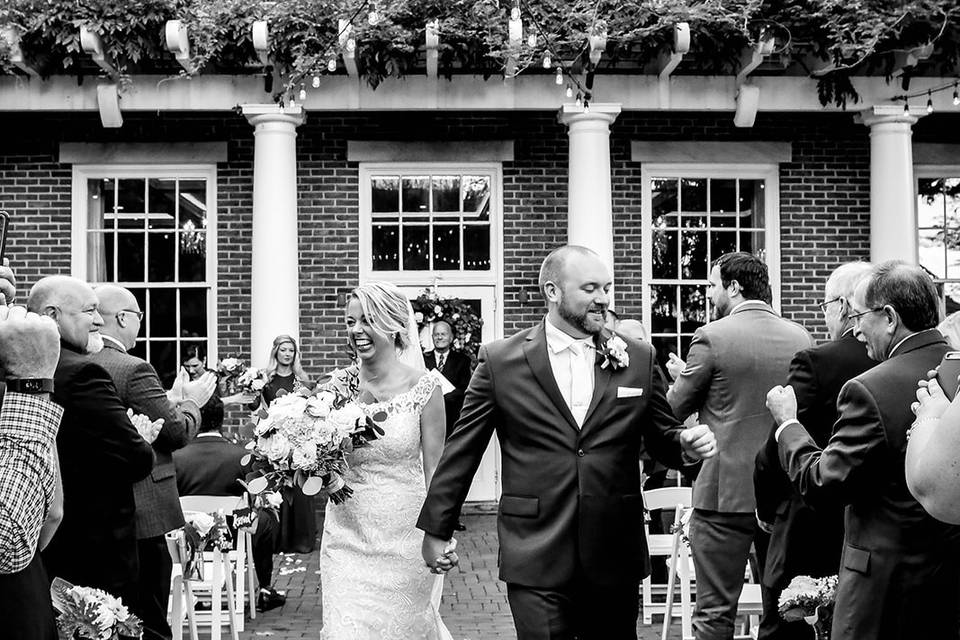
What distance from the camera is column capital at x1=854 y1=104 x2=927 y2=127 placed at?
39.9 feet

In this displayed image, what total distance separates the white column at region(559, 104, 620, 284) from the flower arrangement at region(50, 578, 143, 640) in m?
→ 7.55

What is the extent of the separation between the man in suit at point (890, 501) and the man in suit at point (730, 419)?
7.28 ft

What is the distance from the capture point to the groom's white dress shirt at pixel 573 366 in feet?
15.8

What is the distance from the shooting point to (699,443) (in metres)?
4.45

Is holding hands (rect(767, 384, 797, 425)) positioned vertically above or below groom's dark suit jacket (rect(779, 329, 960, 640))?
above

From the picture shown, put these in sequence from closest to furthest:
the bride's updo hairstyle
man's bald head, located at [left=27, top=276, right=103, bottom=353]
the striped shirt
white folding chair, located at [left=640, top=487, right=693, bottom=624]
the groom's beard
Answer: the striped shirt < the groom's beard < man's bald head, located at [left=27, top=276, right=103, bottom=353] < the bride's updo hairstyle < white folding chair, located at [left=640, top=487, right=693, bottom=624]

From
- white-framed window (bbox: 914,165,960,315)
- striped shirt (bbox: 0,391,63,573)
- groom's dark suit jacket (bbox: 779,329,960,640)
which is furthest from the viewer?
white-framed window (bbox: 914,165,960,315)

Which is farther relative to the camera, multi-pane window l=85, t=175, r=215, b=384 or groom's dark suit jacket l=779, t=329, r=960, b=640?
multi-pane window l=85, t=175, r=215, b=384

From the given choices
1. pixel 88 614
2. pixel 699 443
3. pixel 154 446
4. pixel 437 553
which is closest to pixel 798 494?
pixel 699 443

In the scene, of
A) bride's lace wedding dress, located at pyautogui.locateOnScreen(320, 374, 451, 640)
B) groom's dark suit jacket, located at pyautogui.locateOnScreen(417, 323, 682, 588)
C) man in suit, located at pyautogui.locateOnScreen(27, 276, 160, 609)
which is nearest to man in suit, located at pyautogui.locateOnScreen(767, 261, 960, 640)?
groom's dark suit jacket, located at pyautogui.locateOnScreen(417, 323, 682, 588)

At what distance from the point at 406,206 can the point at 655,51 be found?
313 cm

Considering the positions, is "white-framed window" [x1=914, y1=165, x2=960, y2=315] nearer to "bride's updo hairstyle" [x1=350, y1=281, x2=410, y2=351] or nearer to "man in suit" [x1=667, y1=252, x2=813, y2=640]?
"man in suit" [x1=667, y1=252, x2=813, y2=640]

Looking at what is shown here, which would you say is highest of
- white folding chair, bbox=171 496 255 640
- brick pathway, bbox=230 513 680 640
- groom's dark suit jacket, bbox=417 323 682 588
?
groom's dark suit jacket, bbox=417 323 682 588

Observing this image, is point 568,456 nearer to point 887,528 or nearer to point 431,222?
point 887,528
